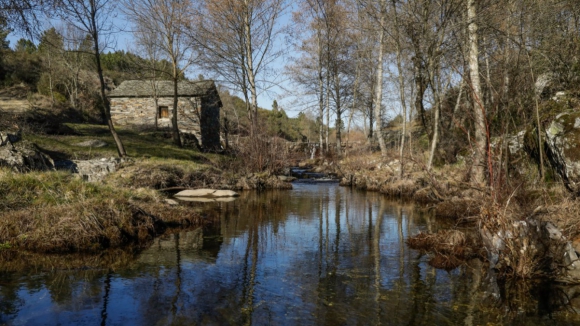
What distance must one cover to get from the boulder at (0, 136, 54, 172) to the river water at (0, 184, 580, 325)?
253 inches

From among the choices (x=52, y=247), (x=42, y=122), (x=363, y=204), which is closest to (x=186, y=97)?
(x=42, y=122)

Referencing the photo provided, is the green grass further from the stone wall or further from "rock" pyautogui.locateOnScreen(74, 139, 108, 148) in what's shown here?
the stone wall

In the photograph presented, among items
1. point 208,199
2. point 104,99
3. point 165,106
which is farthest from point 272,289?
point 165,106

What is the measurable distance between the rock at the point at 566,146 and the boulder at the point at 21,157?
13082mm

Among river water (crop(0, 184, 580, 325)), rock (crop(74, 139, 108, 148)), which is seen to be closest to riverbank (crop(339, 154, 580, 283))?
river water (crop(0, 184, 580, 325))

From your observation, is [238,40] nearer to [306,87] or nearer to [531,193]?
[306,87]

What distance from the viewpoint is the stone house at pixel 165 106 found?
30156 millimetres

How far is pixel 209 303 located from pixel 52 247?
3754 mm

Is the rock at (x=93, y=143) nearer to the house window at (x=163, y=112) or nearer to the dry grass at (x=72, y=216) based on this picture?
the dry grass at (x=72, y=216)

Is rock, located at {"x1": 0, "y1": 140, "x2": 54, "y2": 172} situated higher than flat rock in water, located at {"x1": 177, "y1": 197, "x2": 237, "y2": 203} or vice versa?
rock, located at {"x1": 0, "y1": 140, "x2": 54, "y2": 172}

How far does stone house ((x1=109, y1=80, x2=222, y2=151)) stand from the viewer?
3016 centimetres

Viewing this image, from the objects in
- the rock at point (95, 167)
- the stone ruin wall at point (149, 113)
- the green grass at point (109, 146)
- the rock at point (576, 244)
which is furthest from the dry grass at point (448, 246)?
the stone ruin wall at point (149, 113)

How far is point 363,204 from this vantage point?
13805 millimetres

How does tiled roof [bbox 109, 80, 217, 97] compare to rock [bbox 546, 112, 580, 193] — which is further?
tiled roof [bbox 109, 80, 217, 97]
